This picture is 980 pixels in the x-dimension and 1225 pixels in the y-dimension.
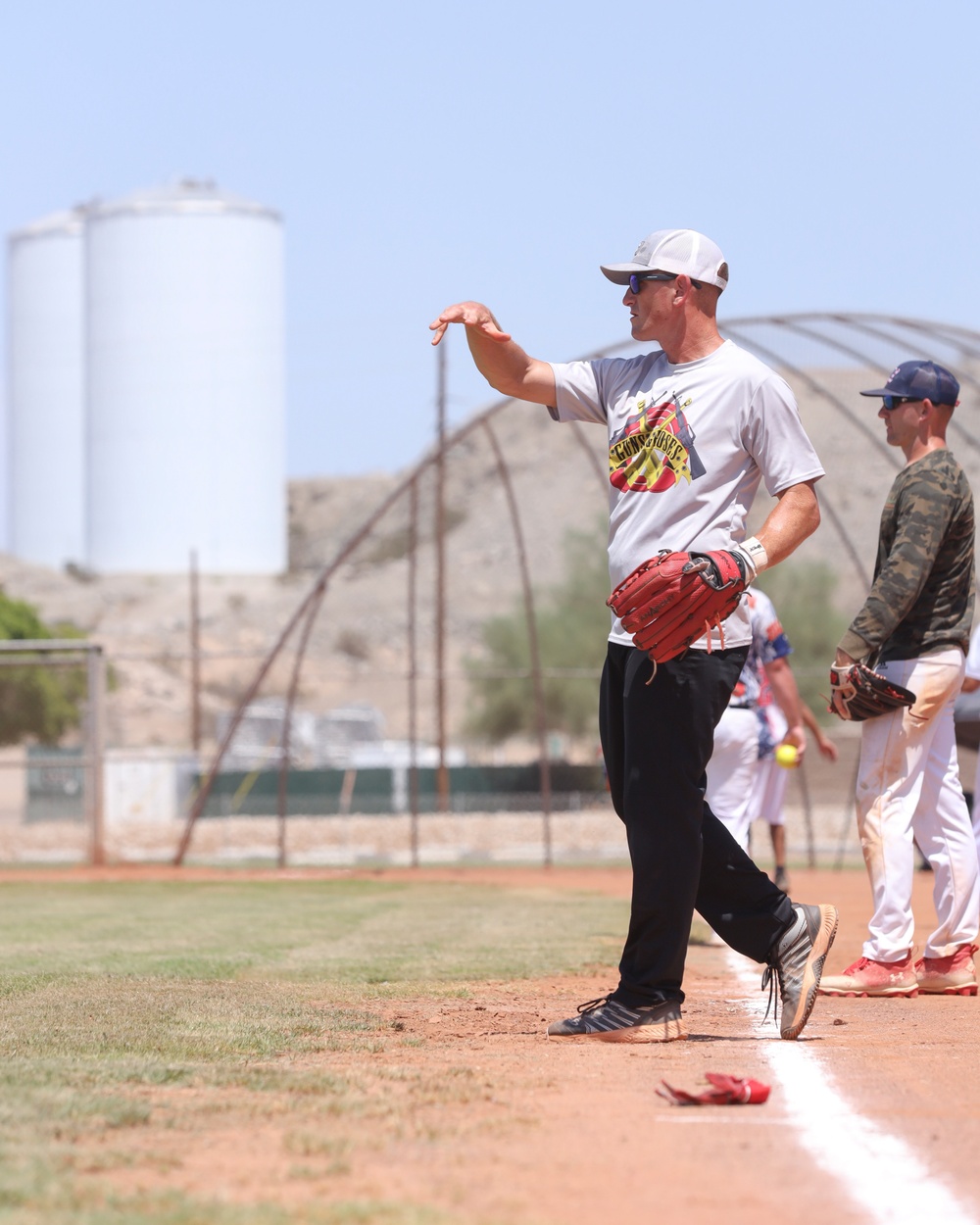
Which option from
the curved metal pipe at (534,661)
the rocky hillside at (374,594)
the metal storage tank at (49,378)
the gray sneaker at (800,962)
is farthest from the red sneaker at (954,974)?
the metal storage tank at (49,378)

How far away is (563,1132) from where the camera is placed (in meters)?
2.99

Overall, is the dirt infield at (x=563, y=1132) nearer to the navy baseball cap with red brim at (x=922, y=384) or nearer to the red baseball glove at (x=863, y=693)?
the red baseball glove at (x=863, y=693)

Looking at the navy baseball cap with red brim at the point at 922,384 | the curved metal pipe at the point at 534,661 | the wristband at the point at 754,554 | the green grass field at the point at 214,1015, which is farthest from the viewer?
the curved metal pipe at the point at 534,661

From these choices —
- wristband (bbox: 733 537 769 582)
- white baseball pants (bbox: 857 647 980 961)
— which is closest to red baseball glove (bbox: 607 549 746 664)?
wristband (bbox: 733 537 769 582)

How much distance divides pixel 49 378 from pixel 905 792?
5699 cm

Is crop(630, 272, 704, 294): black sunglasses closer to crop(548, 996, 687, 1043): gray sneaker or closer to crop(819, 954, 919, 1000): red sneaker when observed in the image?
crop(548, 996, 687, 1043): gray sneaker

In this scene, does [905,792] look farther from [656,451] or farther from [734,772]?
[734,772]

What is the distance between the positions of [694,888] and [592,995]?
118 centimetres

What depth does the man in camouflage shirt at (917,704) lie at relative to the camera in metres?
5.38

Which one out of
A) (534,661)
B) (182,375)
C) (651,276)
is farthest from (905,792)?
(182,375)

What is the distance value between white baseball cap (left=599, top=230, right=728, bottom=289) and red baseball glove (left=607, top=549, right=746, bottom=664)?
0.82 m

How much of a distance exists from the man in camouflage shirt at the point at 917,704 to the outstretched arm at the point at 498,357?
1.46m

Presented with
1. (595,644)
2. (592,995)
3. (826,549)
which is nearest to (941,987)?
(592,995)

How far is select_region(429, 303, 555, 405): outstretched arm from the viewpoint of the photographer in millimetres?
4379
